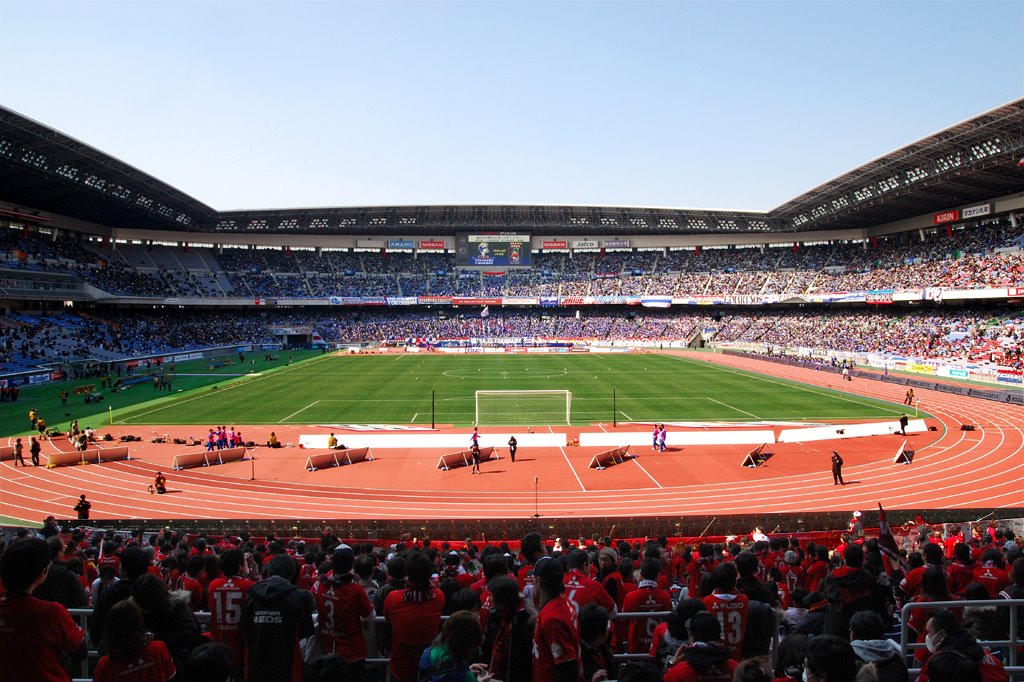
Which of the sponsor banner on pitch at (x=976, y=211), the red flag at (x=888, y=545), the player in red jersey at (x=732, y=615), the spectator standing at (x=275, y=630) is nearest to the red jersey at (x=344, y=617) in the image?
the spectator standing at (x=275, y=630)

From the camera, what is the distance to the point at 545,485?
23797mm

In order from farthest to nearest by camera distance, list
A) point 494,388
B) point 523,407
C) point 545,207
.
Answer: point 545,207 < point 494,388 < point 523,407

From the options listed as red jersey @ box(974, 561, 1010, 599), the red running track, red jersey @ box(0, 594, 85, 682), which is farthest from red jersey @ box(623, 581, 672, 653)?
Result: the red running track

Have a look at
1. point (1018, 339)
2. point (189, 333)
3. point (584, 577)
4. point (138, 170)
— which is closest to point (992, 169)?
point (1018, 339)

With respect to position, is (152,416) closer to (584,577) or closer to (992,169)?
(584,577)

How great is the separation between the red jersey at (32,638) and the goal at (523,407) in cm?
3071

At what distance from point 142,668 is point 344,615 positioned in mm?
1841

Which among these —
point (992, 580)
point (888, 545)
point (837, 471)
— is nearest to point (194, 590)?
point (888, 545)

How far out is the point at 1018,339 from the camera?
176 feet

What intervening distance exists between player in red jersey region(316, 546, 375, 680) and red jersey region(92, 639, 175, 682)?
5.42ft

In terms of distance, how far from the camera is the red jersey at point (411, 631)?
5.18m

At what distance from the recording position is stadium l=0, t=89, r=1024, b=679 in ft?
72.5

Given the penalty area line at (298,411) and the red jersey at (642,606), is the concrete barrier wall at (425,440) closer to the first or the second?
the penalty area line at (298,411)

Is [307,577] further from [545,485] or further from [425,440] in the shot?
[425,440]
